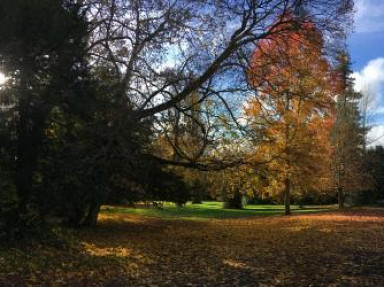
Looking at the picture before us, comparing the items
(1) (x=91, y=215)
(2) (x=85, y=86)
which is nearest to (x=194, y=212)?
(1) (x=91, y=215)

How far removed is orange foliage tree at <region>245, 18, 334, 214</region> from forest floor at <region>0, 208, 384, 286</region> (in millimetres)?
5773

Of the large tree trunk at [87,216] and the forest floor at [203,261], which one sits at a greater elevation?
the large tree trunk at [87,216]

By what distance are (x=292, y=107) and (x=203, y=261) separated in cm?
1832

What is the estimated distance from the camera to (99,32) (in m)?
16.5

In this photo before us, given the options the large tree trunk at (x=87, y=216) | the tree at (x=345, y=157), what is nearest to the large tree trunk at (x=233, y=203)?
the tree at (x=345, y=157)

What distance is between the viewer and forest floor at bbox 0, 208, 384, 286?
347 inches

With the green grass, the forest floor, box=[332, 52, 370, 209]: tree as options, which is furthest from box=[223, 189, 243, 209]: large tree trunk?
the forest floor

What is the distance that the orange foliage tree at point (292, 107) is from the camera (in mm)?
18219

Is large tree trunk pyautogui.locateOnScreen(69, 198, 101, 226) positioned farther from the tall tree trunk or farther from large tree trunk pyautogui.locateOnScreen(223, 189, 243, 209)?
large tree trunk pyautogui.locateOnScreen(223, 189, 243, 209)

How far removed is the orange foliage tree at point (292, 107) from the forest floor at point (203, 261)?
5.77 meters

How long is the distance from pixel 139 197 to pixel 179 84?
14.6ft

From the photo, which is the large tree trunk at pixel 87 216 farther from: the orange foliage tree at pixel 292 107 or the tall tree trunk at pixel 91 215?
the orange foliage tree at pixel 292 107

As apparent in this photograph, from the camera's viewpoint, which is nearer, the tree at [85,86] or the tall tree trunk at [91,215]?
the tree at [85,86]

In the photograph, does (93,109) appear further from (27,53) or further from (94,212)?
(94,212)
